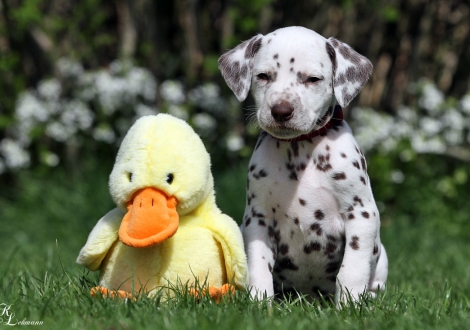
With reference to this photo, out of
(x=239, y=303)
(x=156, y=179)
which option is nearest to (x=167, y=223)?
(x=156, y=179)

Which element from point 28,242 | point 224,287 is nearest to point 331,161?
point 224,287

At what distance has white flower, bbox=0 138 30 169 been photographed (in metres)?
8.12

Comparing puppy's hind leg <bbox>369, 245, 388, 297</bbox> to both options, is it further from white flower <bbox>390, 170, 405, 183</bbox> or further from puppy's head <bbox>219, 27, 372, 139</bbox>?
white flower <bbox>390, 170, 405, 183</bbox>

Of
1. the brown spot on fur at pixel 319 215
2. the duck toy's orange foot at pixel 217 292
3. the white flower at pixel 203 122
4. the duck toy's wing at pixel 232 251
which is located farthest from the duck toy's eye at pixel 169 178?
the white flower at pixel 203 122

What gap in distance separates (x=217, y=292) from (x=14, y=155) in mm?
5453

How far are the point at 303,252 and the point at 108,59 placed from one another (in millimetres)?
6665

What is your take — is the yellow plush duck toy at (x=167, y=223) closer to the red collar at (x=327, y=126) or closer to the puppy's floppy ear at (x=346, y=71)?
the red collar at (x=327, y=126)

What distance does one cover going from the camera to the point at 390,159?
8234 millimetres

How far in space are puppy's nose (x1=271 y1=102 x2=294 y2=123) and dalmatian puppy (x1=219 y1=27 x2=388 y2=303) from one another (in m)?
0.01

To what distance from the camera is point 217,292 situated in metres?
3.40

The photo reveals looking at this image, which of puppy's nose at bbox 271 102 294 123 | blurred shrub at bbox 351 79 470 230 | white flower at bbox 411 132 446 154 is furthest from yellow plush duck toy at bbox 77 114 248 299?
white flower at bbox 411 132 446 154

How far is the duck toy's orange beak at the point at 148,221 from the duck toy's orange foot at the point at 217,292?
1.14 feet

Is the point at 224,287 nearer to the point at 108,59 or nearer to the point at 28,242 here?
the point at 28,242

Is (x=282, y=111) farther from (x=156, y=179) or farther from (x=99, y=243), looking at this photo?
(x=99, y=243)
